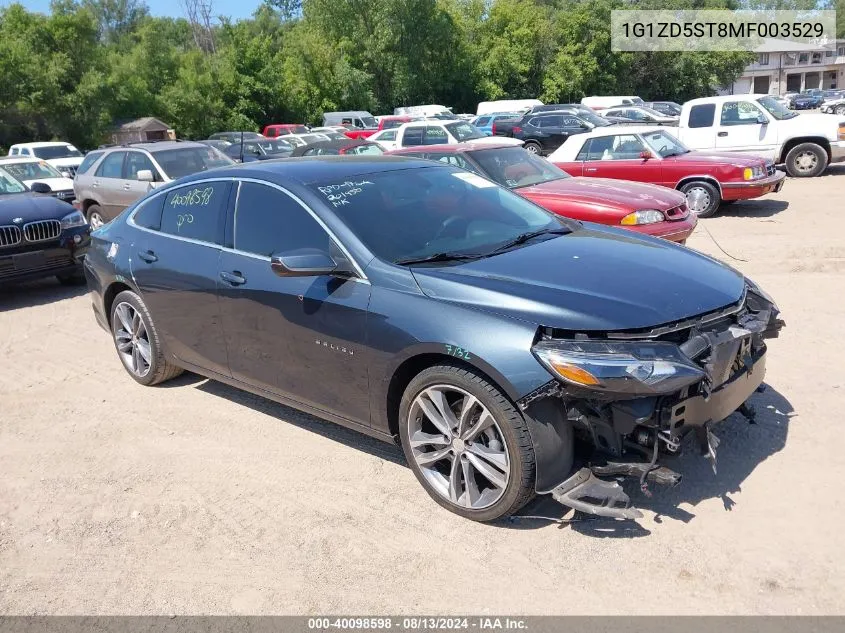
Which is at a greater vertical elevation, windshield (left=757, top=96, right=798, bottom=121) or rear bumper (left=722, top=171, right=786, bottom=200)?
windshield (left=757, top=96, right=798, bottom=121)

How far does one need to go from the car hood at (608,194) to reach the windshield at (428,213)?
138 inches

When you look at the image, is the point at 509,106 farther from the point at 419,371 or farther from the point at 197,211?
the point at 419,371

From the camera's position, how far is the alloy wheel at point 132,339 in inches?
229

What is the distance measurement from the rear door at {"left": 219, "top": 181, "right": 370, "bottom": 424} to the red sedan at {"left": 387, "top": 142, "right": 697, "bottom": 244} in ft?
11.6

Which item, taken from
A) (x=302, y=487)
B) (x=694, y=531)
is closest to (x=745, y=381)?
(x=694, y=531)

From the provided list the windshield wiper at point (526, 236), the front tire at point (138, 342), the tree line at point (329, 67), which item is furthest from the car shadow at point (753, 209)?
the tree line at point (329, 67)

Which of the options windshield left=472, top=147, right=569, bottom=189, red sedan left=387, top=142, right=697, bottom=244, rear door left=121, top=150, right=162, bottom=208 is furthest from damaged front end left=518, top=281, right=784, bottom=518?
rear door left=121, top=150, right=162, bottom=208

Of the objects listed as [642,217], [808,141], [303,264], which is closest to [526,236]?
[303,264]

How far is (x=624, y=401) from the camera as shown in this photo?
11.0 feet

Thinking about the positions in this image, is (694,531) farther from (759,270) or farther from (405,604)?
(759,270)

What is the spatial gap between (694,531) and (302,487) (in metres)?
2.06

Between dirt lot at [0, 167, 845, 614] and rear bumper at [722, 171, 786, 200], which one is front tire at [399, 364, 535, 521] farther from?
rear bumper at [722, 171, 786, 200]

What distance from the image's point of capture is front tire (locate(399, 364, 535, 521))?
3486 millimetres

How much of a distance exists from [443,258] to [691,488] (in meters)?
1.74
